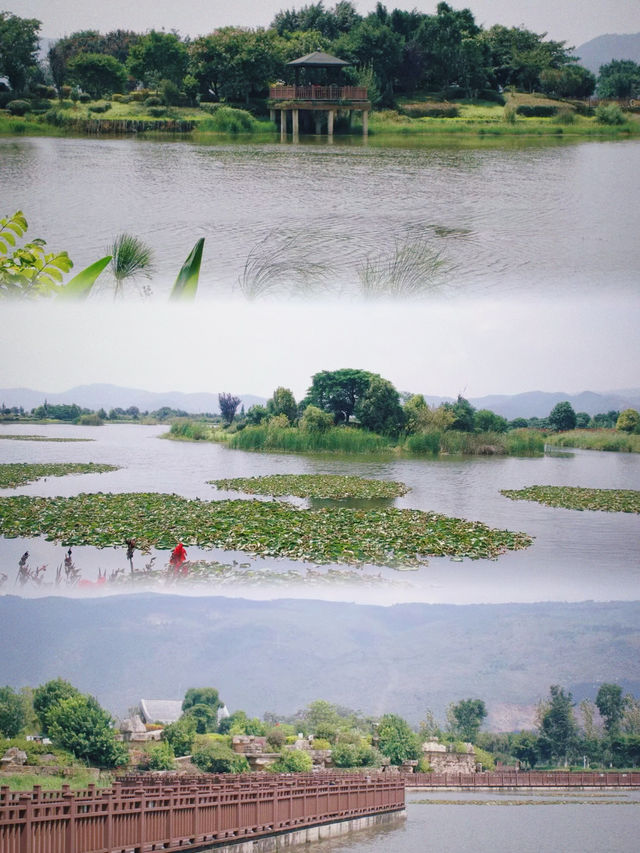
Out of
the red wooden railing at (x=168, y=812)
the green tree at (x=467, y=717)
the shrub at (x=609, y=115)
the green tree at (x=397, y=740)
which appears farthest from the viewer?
the green tree at (x=397, y=740)

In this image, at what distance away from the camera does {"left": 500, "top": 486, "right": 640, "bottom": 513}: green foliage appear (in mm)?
6602

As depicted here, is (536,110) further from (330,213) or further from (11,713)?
(11,713)

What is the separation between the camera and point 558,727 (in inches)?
403

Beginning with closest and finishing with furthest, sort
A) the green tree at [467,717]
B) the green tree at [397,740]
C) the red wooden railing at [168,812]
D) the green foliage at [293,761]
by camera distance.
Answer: the red wooden railing at [168,812]
the green foliage at [293,761]
the green tree at [467,717]
the green tree at [397,740]

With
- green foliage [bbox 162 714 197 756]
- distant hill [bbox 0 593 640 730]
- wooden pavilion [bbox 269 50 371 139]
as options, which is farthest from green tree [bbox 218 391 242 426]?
green foliage [bbox 162 714 197 756]

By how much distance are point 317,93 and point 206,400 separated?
200 cm

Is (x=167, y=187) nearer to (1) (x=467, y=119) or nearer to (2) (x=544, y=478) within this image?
(1) (x=467, y=119)

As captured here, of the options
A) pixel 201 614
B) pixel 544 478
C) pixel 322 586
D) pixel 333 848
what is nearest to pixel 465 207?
pixel 544 478

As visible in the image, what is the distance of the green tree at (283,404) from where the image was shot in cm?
657

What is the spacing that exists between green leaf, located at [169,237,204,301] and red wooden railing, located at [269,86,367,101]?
38.7 inches

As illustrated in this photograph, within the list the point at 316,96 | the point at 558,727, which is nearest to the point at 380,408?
the point at 316,96

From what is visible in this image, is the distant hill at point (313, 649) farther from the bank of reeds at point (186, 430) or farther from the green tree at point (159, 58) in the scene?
the green tree at point (159, 58)

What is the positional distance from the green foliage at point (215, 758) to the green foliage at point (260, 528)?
2708mm

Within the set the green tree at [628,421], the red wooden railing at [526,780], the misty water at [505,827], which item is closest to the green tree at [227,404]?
the green tree at [628,421]
